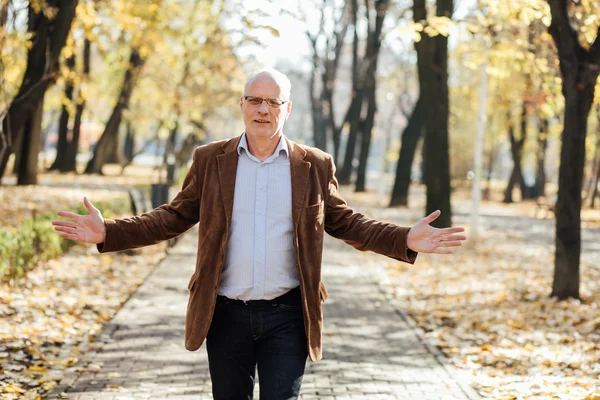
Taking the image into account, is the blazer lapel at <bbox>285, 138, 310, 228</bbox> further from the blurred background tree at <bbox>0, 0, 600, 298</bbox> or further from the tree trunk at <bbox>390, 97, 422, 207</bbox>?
the tree trunk at <bbox>390, 97, 422, 207</bbox>

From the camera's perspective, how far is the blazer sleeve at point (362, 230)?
169 inches

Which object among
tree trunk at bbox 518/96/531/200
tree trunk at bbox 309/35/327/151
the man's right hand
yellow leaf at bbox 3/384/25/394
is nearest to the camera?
the man's right hand

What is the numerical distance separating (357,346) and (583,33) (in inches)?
249

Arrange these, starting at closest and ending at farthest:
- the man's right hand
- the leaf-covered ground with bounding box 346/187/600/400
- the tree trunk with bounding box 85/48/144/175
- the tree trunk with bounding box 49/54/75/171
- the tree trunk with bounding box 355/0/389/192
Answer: the man's right hand
the leaf-covered ground with bounding box 346/187/600/400
the tree trunk with bounding box 355/0/389/192
the tree trunk with bounding box 49/54/75/171
the tree trunk with bounding box 85/48/144/175

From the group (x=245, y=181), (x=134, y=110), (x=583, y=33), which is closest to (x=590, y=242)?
(x=583, y=33)

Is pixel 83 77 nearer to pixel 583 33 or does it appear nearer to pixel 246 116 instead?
pixel 583 33

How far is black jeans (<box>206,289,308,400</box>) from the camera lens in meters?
4.09

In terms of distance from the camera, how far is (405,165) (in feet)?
104

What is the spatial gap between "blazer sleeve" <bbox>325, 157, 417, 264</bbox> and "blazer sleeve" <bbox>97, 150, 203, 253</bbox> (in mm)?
635

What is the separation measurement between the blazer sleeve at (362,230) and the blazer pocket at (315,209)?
0.13 m

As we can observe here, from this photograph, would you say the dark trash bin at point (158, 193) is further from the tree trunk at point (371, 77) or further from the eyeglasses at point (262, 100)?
the tree trunk at point (371, 77)

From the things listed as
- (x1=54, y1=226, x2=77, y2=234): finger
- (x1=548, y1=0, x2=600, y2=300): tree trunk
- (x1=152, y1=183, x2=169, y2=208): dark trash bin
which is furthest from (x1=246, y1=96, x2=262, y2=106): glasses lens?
(x1=152, y1=183, x2=169, y2=208): dark trash bin

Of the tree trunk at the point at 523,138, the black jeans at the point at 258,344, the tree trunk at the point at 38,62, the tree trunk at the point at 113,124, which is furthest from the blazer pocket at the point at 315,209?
the tree trunk at the point at 113,124

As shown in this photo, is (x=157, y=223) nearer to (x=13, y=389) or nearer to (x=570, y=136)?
(x=13, y=389)
